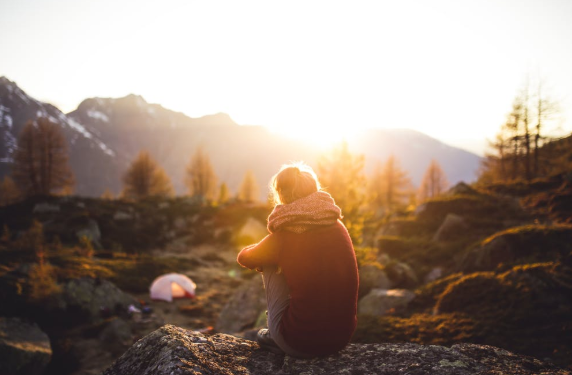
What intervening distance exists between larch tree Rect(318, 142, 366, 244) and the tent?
948cm

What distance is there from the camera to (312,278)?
2791mm

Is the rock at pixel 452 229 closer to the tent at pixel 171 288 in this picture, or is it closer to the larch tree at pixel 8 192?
the tent at pixel 171 288

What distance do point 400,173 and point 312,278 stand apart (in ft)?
161

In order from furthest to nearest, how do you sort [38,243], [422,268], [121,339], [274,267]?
[38,243]
[422,268]
[121,339]
[274,267]

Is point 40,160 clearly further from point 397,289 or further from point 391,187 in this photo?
point 391,187

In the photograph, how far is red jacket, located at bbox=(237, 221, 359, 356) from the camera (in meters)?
2.80

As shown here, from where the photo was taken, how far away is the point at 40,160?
39.9 meters

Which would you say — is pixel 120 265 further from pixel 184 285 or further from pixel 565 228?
pixel 565 228

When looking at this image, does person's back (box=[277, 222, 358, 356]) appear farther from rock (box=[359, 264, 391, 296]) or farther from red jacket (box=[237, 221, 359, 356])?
rock (box=[359, 264, 391, 296])

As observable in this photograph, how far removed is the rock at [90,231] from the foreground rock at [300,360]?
2681cm

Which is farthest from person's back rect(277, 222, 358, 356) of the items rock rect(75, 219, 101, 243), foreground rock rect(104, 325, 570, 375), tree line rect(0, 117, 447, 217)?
rock rect(75, 219, 101, 243)

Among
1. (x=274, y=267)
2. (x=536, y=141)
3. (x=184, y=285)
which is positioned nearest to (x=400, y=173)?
(x=536, y=141)

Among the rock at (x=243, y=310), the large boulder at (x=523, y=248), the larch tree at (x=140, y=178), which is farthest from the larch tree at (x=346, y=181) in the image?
the larch tree at (x=140, y=178)

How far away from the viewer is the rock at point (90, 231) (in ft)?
82.8
